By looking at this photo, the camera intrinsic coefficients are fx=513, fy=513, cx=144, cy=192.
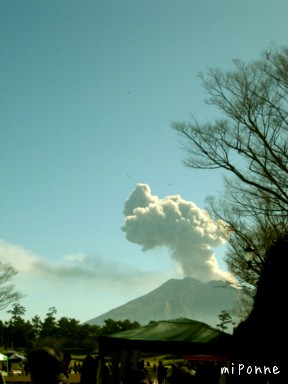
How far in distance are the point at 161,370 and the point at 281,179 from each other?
1329cm

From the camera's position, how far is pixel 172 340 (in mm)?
11297

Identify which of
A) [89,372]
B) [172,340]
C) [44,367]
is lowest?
[89,372]

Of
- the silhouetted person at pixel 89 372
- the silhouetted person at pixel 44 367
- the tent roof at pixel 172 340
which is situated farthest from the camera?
the silhouetted person at pixel 89 372

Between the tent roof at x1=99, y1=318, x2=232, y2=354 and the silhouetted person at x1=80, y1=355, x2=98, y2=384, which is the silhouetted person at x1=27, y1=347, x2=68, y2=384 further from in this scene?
the silhouetted person at x1=80, y1=355, x2=98, y2=384

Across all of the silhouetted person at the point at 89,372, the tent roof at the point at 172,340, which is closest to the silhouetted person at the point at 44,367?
the tent roof at the point at 172,340

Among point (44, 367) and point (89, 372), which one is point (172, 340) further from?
point (44, 367)

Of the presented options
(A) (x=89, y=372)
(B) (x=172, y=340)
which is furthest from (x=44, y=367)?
(A) (x=89, y=372)

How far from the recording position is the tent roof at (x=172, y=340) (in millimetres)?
11227

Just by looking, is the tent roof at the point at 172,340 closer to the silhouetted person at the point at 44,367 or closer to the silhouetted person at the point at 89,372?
the silhouetted person at the point at 89,372

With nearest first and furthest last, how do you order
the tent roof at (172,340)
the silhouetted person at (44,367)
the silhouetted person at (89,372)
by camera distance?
the silhouetted person at (44,367) → the tent roof at (172,340) → the silhouetted person at (89,372)

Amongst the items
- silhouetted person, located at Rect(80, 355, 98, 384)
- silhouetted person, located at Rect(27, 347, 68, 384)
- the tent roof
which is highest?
the tent roof

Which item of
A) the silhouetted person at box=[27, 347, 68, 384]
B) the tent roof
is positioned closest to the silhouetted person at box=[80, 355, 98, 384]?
the tent roof

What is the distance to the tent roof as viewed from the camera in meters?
11.2

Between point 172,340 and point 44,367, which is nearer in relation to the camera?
point 44,367
